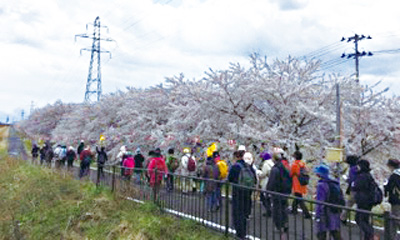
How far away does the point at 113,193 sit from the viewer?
32.6 ft

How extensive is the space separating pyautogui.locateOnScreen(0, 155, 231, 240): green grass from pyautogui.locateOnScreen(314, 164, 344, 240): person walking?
1815 mm

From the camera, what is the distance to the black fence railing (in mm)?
5223

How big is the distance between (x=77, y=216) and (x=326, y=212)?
6505mm

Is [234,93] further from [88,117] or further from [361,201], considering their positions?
[88,117]

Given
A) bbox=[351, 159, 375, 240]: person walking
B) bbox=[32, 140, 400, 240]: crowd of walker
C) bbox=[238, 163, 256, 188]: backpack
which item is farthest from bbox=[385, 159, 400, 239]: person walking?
bbox=[238, 163, 256, 188]: backpack

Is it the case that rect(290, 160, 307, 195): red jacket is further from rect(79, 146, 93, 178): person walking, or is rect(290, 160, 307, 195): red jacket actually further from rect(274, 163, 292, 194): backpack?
rect(79, 146, 93, 178): person walking

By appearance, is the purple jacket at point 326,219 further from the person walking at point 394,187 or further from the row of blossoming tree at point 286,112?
the row of blossoming tree at point 286,112

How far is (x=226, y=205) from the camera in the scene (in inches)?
245

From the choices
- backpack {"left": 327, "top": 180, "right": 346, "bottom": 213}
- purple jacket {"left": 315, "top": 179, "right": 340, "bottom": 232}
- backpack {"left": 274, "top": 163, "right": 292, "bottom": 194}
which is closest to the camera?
purple jacket {"left": 315, "top": 179, "right": 340, "bottom": 232}

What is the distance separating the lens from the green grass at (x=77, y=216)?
275 inches

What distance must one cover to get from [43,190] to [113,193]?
10.6 ft

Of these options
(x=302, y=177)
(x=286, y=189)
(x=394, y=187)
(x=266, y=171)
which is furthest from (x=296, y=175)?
(x=394, y=187)

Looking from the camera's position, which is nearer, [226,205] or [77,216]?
[226,205]

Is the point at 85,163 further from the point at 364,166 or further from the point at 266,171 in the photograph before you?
the point at 364,166
